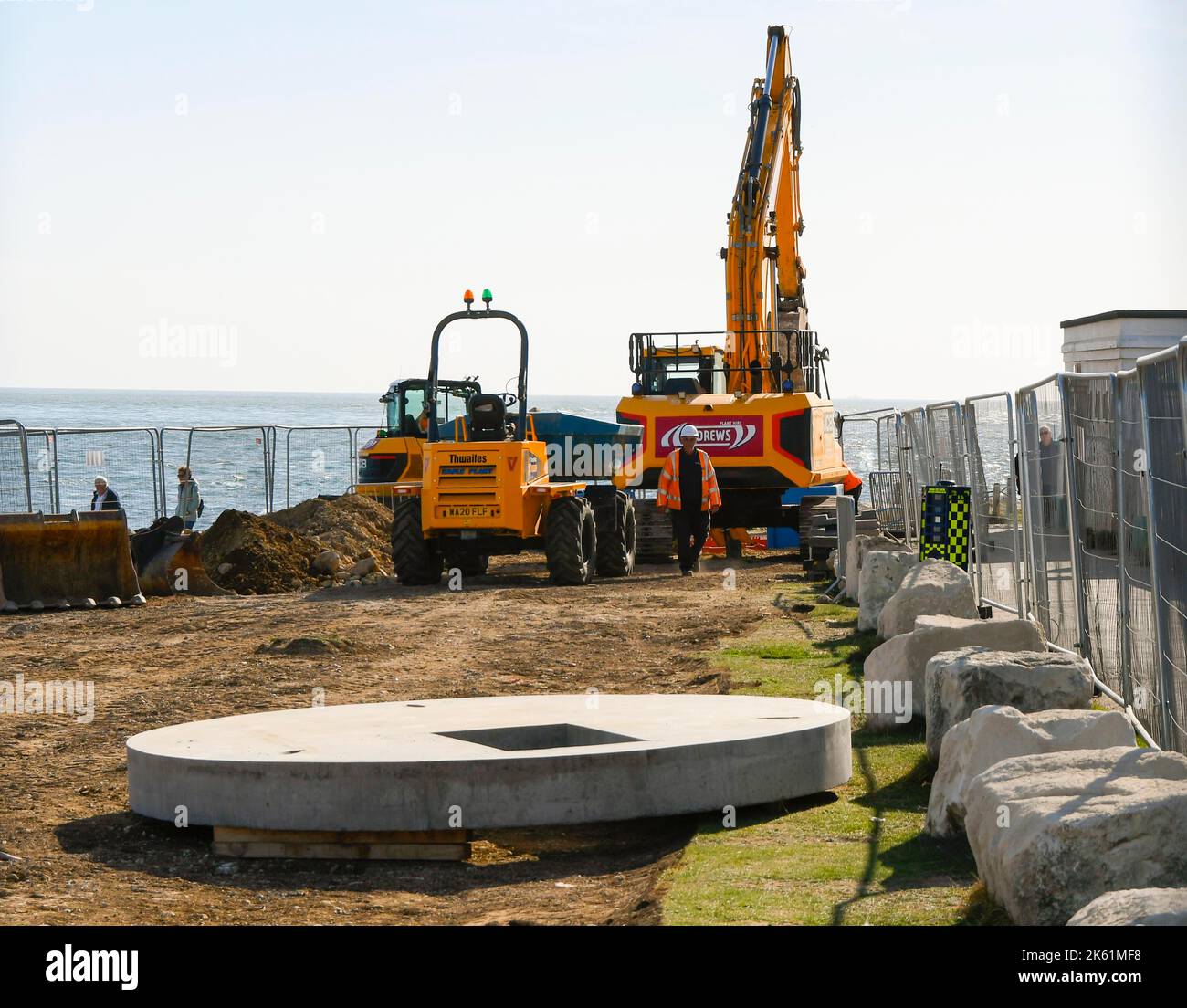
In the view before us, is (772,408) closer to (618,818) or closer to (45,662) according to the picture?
(45,662)

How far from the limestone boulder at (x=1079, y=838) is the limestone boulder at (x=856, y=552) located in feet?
33.6

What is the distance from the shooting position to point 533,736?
8.66 meters

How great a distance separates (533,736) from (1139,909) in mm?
4792

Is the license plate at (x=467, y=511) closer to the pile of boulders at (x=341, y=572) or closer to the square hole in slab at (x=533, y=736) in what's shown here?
the pile of boulders at (x=341, y=572)

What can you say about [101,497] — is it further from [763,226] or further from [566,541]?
[763,226]

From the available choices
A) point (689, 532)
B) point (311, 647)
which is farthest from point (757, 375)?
point (311, 647)

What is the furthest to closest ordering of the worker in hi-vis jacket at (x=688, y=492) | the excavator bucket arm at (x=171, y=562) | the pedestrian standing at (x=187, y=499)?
the pedestrian standing at (x=187, y=499) → the excavator bucket arm at (x=171, y=562) → the worker in hi-vis jacket at (x=688, y=492)

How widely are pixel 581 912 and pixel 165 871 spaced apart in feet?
6.75

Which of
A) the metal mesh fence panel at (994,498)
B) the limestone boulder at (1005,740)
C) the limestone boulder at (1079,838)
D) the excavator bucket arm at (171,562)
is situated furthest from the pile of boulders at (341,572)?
the limestone boulder at (1079,838)

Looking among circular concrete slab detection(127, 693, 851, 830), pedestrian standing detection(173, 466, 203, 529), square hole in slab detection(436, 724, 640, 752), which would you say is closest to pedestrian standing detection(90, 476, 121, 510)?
pedestrian standing detection(173, 466, 203, 529)

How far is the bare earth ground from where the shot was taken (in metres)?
6.73

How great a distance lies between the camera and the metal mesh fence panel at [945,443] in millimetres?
13961

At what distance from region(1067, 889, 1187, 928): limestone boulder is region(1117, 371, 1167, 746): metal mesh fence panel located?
2.67 meters
